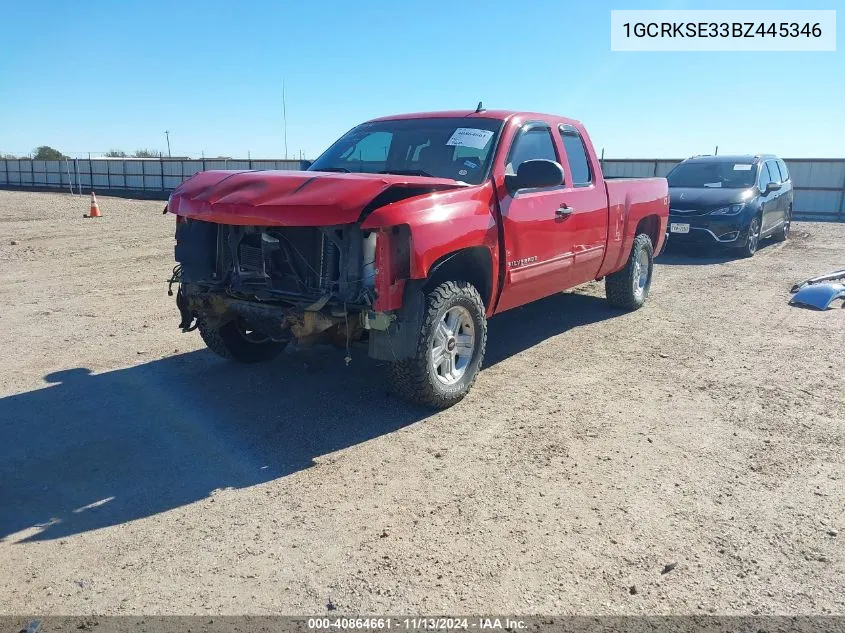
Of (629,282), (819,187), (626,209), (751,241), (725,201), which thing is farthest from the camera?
(819,187)

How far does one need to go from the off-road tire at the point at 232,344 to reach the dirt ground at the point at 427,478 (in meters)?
0.16

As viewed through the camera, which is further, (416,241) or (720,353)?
(720,353)

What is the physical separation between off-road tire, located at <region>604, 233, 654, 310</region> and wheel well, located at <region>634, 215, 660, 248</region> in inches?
6.3

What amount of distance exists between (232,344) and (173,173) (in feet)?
97.4

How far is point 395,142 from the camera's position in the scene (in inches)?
231

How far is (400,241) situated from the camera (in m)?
4.23

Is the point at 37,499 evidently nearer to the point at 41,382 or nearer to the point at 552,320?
the point at 41,382

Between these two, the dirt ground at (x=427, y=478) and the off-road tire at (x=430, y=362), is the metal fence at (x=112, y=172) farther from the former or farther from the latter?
the off-road tire at (x=430, y=362)

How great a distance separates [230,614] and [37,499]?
1543mm

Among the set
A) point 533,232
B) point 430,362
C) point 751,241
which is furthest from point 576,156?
point 751,241

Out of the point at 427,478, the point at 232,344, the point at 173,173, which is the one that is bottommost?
the point at 427,478

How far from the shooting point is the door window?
556 cm

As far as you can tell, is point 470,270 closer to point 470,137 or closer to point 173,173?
point 470,137

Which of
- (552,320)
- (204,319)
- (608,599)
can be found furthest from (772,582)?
(552,320)
